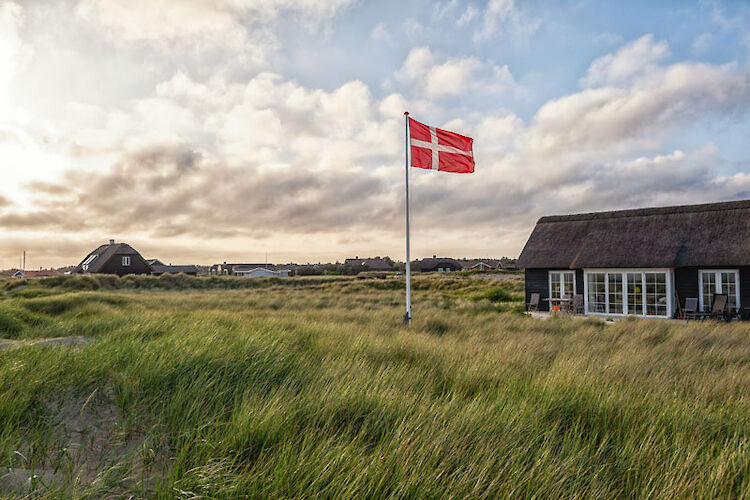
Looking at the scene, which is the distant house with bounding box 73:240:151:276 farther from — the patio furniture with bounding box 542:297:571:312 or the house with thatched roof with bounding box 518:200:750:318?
the patio furniture with bounding box 542:297:571:312

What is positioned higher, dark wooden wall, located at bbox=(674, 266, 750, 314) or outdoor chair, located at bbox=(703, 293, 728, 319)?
dark wooden wall, located at bbox=(674, 266, 750, 314)

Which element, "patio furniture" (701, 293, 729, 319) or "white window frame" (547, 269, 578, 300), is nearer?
"patio furniture" (701, 293, 729, 319)

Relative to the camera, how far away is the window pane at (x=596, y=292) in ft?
63.4

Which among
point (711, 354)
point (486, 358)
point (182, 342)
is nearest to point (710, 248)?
point (711, 354)

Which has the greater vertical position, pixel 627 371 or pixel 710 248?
pixel 710 248

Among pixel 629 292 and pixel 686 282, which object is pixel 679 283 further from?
pixel 629 292

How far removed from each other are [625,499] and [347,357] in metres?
3.37

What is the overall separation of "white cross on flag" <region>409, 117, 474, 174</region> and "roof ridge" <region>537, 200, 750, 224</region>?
430 inches

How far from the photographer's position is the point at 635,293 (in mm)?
18578

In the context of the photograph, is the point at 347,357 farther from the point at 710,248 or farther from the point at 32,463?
the point at 710,248

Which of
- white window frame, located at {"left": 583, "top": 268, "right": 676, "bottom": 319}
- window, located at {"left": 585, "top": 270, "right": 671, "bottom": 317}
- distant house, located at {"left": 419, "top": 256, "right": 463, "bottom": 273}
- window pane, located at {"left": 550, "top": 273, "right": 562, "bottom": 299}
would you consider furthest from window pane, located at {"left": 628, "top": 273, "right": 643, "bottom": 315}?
distant house, located at {"left": 419, "top": 256, "right": 463, "bottom": 273}

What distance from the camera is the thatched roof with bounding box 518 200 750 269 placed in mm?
17234

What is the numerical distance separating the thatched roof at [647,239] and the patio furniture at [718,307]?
4.12 feet

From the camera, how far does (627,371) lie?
250 inches
